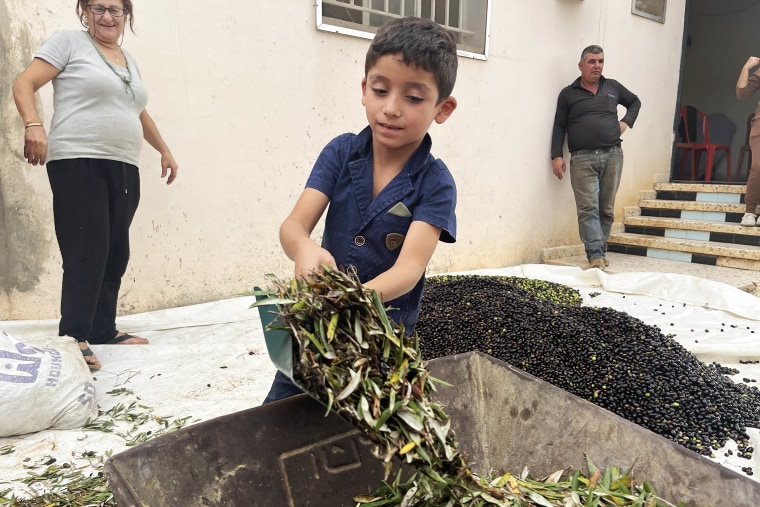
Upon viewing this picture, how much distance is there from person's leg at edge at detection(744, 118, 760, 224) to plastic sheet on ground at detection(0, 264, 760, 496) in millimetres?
1969

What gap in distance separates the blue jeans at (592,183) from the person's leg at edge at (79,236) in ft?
16.6

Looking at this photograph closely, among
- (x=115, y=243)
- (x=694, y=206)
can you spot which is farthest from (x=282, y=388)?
(x=694, y=206)

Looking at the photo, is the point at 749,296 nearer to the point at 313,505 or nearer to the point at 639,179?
the point at 639,179

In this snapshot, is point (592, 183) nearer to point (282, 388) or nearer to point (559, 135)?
point (559, 135)

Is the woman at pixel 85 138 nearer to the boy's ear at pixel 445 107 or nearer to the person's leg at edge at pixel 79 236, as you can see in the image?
the person's leg at edge at pixel 79 236

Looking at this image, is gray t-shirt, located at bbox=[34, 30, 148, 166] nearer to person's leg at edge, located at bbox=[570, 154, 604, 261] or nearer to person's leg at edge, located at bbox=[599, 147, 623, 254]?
person's leg at edge, located at bbox=[570, 154, 604, 261]

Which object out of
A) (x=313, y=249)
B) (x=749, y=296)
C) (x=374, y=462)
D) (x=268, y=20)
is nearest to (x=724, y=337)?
(x=749, y=296)

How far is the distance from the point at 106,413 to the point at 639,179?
7.40 metres

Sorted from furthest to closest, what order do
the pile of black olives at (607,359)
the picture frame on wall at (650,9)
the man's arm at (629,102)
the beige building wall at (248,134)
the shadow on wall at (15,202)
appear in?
the picture frame on wall at (650,9) → the man's arm at (629,102) → the beige building wall at (248,134) → the shadow on wall at (15,202) → the pile of black olives at (607,359)

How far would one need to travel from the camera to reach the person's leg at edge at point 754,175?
5.76 metres

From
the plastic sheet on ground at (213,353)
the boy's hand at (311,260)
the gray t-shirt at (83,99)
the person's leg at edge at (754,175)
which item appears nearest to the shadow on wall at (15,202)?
the plastic sheet on ground at (213,353)

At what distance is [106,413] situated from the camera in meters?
2.59

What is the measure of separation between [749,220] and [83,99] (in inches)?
267

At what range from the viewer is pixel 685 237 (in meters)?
6.78
